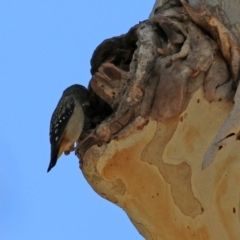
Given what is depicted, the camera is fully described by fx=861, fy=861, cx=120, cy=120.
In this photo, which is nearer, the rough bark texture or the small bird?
the rough bark texture

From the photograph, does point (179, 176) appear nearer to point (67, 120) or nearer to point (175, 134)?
point (175, 134)

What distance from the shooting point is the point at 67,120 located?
6.65 meters

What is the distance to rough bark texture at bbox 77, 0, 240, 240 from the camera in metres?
5.32

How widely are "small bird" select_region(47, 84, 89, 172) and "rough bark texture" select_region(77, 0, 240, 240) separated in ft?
1.85

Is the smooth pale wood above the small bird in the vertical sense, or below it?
below

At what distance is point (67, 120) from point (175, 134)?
1.40 metres

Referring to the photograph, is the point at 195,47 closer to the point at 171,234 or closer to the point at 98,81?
the point at 98,81

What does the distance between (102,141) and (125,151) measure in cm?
17

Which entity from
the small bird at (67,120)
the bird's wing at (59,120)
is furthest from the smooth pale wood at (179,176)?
the bird's wing at (59,120)

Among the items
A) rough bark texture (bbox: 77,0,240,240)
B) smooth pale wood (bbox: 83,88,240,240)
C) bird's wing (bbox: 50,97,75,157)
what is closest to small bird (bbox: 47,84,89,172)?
bird's wing (bbox: 50,97,75,157)

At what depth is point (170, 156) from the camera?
5.50 metres

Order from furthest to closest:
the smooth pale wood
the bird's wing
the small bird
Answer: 1. the bird's wing
2. the small bird
3. the smooth pale wood

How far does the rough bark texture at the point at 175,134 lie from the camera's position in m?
5.32

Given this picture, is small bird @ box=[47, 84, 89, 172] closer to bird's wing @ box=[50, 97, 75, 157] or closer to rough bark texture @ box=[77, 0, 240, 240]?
bird's wing @ box=[50, 97, 75, 157]
